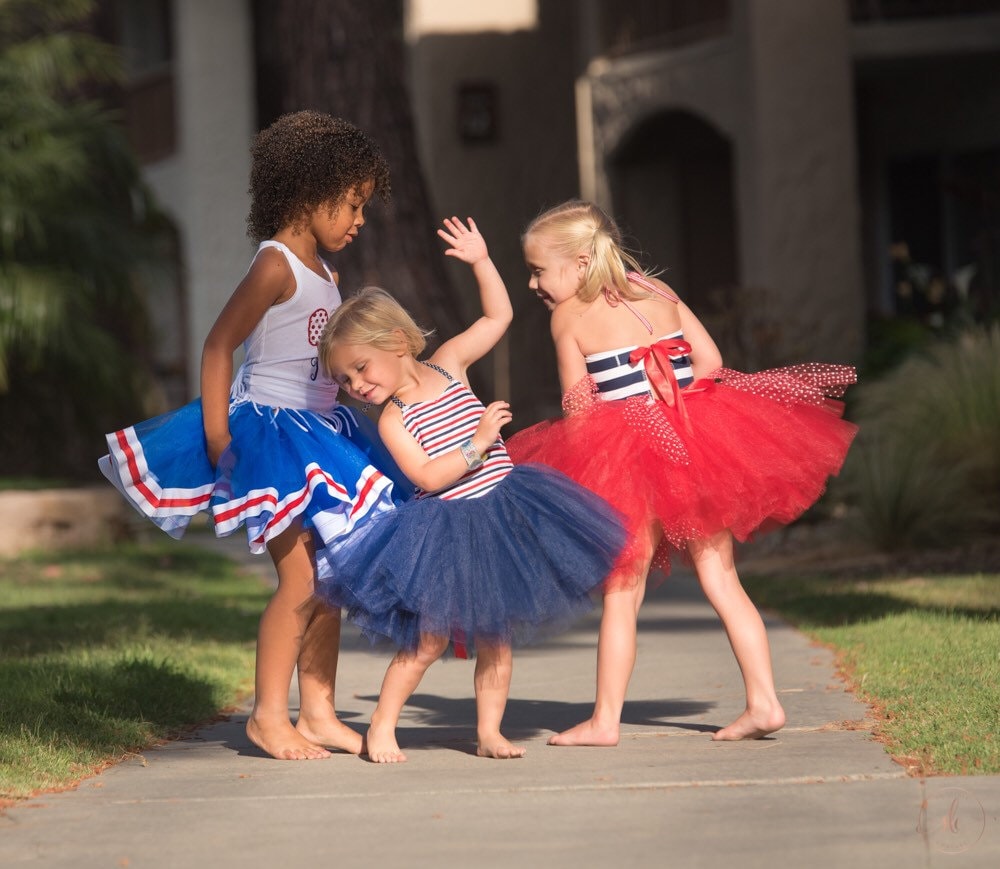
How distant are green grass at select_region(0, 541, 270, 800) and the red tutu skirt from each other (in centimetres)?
163

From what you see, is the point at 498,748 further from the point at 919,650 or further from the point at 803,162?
the point at 803,162

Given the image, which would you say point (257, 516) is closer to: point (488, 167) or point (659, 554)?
point (659, 554)

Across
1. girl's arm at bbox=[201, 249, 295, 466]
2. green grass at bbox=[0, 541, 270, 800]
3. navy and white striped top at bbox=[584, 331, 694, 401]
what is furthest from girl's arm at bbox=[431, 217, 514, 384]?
green grass at bbox=[0, 541, 270, 800]

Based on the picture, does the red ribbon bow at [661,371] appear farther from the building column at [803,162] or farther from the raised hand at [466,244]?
the building column at [803,162]

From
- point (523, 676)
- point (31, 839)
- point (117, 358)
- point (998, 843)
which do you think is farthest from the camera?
point (117, 358)

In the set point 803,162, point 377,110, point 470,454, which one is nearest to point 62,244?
point 377,110

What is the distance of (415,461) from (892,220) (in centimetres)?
1322

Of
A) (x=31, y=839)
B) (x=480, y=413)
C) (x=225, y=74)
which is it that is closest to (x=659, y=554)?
(x=480, y=413)

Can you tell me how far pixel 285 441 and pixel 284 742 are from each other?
0.92 m

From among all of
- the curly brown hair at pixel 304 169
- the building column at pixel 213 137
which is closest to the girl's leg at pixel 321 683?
the curly brown hair at pixel 304 169

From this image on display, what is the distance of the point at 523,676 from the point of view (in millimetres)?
6801

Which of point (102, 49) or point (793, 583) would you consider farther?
point (102, 49)

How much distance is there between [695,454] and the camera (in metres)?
5.05

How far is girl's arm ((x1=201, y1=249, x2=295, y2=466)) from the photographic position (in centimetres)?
498
